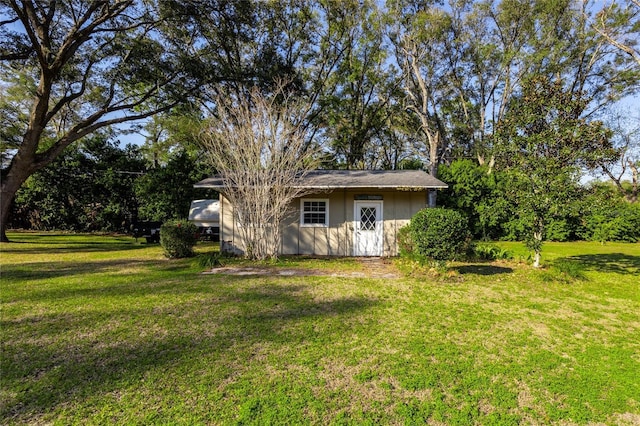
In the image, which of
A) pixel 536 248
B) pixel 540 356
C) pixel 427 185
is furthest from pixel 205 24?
pixel 540 356

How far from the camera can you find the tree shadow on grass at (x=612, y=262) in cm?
855

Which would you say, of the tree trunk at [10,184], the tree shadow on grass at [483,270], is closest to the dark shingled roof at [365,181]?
the tree shadow on grass at [483,270]

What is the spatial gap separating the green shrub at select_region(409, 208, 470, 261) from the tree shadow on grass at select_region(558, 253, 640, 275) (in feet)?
14.5

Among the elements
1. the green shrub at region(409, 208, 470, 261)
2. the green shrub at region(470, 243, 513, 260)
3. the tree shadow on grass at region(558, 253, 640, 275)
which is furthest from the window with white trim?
the tree shadow on grass at region(558, 253, 640, 275)

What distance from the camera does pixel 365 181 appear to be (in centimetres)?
1078

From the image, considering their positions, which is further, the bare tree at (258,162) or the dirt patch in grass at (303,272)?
the bare tree at (258,162)

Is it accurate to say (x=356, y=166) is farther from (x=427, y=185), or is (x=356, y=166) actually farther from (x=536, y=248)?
(x=536, y=248)

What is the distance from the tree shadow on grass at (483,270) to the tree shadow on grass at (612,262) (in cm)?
252

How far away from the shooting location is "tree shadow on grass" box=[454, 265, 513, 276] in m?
8.07

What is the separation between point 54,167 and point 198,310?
18320mm

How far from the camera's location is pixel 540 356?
352 cm

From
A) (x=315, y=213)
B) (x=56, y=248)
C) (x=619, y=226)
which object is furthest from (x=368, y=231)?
(x=619, y=226)

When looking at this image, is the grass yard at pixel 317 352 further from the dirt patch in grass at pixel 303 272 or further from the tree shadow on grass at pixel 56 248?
the tree shadow on grass at pixel 56 248

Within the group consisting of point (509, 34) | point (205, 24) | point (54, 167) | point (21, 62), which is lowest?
point (54, 167)
